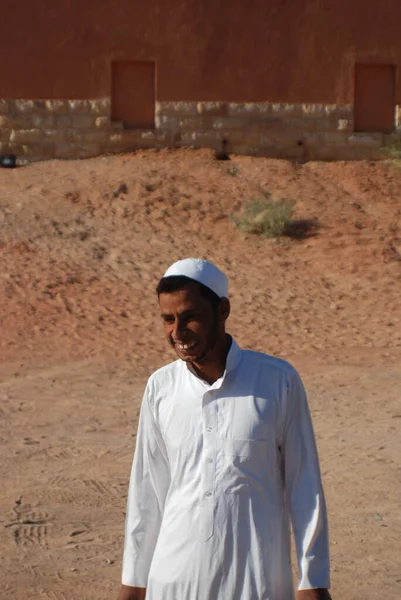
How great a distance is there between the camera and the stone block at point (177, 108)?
1797cm

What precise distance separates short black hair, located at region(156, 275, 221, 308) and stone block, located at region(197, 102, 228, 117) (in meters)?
15.2

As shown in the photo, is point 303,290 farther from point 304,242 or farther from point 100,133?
point 100,133

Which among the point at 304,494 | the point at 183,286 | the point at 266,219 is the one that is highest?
the point at 266,219

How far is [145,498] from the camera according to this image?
3.15 m

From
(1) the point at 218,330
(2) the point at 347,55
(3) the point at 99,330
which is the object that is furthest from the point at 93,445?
(2) the point at 347,55

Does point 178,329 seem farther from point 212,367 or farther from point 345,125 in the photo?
point 345,125

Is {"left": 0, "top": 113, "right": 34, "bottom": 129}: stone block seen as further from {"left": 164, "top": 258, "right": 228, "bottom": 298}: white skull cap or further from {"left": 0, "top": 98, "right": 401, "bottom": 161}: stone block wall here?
{"left": 164, "top": 258, "right": 228, "bottom": 298}: white skull cap

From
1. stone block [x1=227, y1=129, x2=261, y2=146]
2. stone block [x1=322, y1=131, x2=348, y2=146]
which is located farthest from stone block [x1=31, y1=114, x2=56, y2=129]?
stone block [x1=322, y1=131, x2=348, y2=146]

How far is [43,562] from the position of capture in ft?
19.2

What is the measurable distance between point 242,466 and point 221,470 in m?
0.06

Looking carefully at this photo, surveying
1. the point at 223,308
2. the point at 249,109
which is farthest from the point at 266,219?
the point at 223,308

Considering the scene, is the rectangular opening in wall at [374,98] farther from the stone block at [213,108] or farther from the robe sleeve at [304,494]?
the robe sleeve at [304,494]

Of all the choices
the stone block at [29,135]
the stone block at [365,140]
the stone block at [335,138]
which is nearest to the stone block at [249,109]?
the stone block at [335,138]

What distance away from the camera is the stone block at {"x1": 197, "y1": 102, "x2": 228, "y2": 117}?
59.0ft
